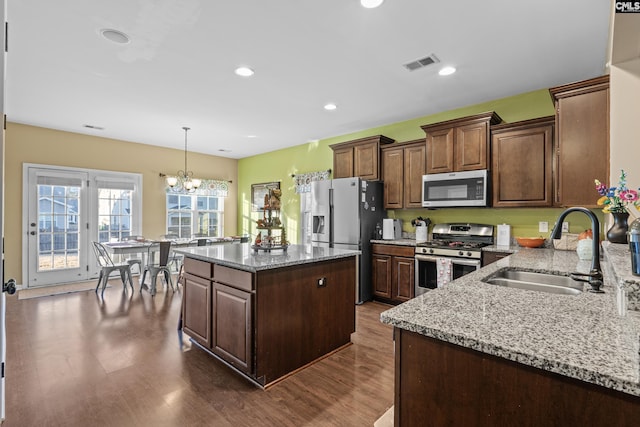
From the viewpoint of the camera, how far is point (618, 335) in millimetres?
886

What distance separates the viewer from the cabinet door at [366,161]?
4.57 metres

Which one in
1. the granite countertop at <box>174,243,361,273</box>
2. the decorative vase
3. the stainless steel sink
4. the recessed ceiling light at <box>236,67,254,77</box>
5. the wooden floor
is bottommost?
the wooden floor

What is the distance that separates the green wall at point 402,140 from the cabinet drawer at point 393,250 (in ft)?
2.09

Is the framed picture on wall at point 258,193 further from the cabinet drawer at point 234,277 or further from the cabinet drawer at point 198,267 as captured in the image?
the cabinet drawer at point 234,277

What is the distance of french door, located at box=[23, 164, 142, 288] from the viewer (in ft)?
16.5

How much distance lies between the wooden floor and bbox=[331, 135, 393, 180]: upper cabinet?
7.29 feet

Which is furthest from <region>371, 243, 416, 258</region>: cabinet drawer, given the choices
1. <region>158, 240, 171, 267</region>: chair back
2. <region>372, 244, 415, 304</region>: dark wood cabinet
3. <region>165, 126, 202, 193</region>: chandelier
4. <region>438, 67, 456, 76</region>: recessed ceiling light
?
<region>165, 126, 202, 193</region>: chandelier

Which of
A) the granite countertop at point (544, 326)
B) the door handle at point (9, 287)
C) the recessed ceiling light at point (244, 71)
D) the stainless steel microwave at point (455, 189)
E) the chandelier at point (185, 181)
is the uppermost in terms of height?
the recessed ceiling light at point (244, 71)

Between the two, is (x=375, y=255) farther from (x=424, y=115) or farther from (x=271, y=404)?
(x=271, y=404)

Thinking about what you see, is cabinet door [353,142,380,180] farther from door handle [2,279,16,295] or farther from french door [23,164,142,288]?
french door [23,164,142,288]

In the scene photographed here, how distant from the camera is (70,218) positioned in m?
5.39

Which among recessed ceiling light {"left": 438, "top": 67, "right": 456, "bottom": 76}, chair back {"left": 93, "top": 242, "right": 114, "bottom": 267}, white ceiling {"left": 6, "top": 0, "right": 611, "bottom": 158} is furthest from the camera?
chair back {"left": 93, "top": 242, "right": 114, "bottom": 267}

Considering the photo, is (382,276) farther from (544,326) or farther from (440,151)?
(544,326)

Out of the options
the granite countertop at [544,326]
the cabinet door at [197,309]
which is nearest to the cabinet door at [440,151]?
the granite countertop at [544,326]
